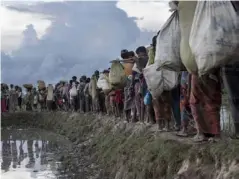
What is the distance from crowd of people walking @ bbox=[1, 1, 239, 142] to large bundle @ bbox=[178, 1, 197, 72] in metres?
0.04

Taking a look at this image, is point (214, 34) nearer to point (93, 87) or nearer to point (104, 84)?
point (104, 84)

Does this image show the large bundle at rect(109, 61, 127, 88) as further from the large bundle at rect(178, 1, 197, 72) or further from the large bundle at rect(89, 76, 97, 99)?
the large bundle at rect(178, 1, 197, 72)

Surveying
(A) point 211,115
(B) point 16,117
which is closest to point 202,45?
(A) point 211,115

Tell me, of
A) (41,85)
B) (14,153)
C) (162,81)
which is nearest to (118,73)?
(162,81)

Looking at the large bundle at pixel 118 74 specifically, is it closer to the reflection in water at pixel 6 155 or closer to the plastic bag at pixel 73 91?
the reflection in water at pixel 6 155

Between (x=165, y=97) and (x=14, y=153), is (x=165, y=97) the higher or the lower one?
the higher one

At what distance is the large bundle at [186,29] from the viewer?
566 centimetres

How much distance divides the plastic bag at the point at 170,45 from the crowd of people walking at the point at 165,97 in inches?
6.4

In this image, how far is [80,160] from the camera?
11281 mm

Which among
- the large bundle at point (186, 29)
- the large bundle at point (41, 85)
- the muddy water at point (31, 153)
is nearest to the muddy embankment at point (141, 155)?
the muddy water at point (31, 153)

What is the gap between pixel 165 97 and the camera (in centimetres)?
784

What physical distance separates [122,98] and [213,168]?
7.09m

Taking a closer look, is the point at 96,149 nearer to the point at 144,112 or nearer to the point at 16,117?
the point at 144,112

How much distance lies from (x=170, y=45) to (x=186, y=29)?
512mm
